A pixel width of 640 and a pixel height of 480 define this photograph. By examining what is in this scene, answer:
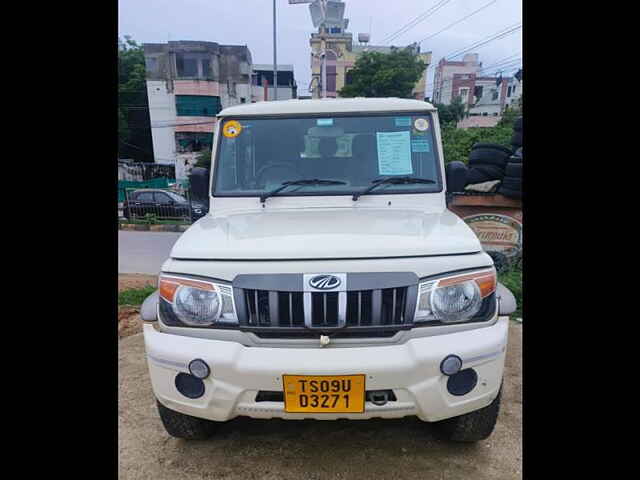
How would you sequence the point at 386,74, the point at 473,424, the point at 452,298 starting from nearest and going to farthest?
the point at 452,298 → the point at 473,424 → the point at 386,74

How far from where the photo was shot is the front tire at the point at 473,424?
237 cm

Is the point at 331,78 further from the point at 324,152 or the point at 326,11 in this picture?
the point at 324,152

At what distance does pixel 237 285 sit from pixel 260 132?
164 cm

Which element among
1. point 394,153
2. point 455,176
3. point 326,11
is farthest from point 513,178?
point 326,11

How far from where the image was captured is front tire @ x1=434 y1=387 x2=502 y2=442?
7.78 feet

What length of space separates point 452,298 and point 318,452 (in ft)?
4.11

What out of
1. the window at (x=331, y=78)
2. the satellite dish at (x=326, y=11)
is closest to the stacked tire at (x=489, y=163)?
the satellite dish at (x=326, y=11)

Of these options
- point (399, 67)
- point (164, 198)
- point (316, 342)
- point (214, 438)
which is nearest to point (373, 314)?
point (316, 342)

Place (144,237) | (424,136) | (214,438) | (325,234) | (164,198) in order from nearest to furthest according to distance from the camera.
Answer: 1. (325,234)
2. (214,438)
3. (424,136)
4. (144,237)
5. (164,198)

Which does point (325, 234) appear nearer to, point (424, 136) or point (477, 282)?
point (477, 282)

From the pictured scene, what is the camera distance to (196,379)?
204cm

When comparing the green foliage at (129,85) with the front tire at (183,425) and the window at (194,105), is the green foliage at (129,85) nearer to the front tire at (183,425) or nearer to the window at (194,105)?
the window at (194,105)

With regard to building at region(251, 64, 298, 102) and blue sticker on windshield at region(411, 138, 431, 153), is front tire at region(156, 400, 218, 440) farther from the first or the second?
building at region(251, 64, 298, 102)

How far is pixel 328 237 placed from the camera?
218 centimetres
